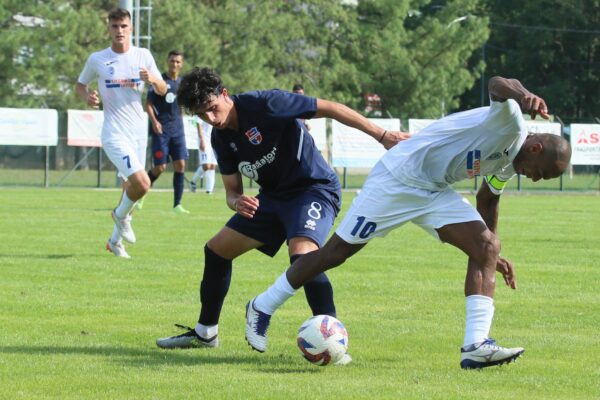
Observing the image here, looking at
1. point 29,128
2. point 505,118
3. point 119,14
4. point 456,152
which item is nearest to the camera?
point 505,118

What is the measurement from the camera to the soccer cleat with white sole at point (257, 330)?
7.29 meters

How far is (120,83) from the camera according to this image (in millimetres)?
13641

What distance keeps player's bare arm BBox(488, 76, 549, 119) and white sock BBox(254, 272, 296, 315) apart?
1650mm

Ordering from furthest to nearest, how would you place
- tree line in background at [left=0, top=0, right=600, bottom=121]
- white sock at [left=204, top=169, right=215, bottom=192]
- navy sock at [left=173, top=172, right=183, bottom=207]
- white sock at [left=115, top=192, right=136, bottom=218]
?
tree line in background at [left=0, top=0, right=600, bottom=121], white sock at [left=204, top=169, right=215, bottom=192], navy sock at [left=173, top=172, right=183, bottom=207], white sock at [left=115, top=192, right=136, bottom=218]

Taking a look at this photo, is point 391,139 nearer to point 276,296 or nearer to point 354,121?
point 354,121

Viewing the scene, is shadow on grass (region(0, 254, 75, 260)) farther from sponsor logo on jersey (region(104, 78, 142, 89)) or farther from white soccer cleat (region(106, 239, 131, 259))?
sponsor logo on jersey (region(104, 78, 142, 89))

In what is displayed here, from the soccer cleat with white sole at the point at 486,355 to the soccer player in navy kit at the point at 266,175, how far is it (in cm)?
96

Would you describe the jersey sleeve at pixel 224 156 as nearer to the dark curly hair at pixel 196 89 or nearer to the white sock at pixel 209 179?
the dark curly hair at pixel 196 89

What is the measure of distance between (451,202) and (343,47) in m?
46.0

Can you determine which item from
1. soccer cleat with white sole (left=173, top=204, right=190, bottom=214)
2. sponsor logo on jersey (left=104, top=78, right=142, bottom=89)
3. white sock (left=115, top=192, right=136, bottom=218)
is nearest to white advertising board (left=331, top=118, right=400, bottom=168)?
soccer cleat with white sole (left=173, top=204, right=190, bottom=214)

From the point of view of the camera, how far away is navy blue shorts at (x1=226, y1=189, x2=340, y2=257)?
7500 millimetres

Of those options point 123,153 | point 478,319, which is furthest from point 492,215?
point 123,153

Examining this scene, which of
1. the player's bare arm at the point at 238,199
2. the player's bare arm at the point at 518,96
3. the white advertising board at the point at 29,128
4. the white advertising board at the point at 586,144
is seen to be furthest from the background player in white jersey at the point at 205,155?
the player's bare arm at the point at 518,96

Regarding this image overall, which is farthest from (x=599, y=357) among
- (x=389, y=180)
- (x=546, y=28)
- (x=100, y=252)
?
(x=546, y=28)
